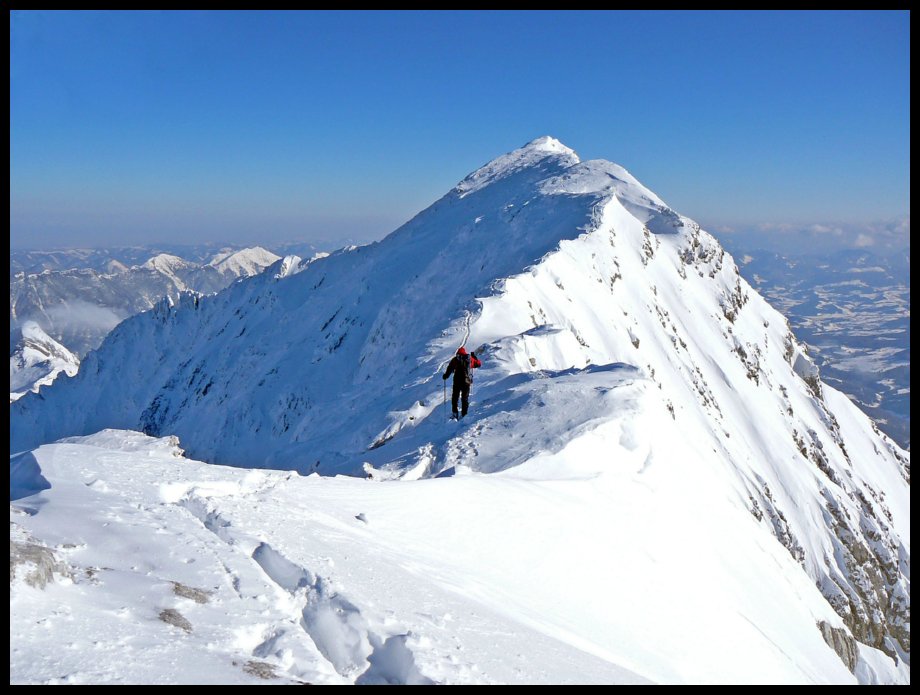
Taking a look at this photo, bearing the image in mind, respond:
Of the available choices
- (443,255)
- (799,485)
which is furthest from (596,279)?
(799,485)

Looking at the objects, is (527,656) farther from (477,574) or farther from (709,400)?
(709,400)

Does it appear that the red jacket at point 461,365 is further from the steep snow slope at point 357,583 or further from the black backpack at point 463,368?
the steep snow slope at point 357,583

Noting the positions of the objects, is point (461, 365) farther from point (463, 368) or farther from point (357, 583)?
point (357, 583)

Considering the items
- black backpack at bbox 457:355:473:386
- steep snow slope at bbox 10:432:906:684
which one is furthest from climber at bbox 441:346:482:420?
steep snow slope at bbox 10:432:906:684

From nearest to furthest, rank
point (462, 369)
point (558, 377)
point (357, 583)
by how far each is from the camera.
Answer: point (357, 583) → point (462, 369) → point (558, 377)

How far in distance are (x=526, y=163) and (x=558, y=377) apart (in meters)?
63.8

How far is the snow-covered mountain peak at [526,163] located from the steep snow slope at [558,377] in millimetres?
513

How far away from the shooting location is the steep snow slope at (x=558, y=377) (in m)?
23.3

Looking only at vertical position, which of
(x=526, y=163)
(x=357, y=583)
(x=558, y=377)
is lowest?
(x=357, y=583)

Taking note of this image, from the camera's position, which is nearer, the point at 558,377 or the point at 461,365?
the point at 461,365

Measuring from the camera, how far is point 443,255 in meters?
58.0

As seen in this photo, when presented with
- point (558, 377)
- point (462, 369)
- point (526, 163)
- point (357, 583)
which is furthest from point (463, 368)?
point (526, 163)

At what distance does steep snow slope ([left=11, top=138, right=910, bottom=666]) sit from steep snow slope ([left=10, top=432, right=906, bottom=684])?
308 centimetres

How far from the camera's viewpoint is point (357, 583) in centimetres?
928
